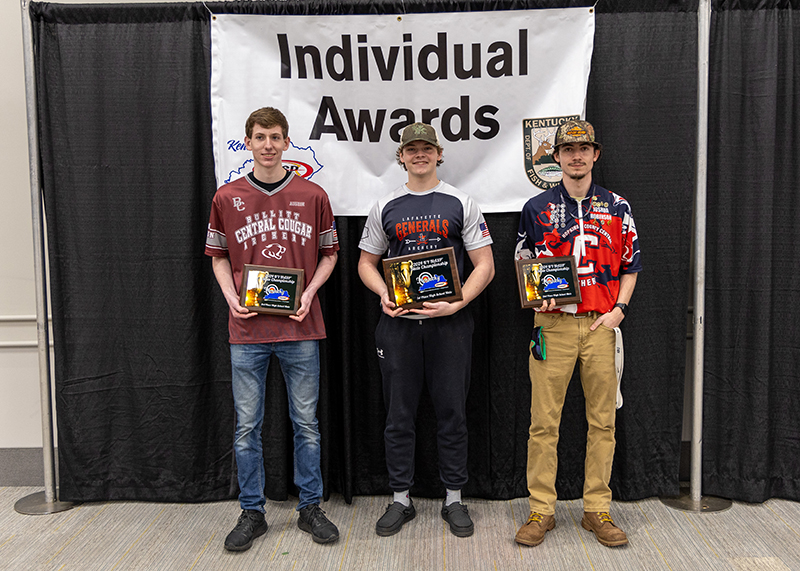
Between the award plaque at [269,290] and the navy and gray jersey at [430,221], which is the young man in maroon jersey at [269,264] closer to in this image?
the award plaque at [269,290]

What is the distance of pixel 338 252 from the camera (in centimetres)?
275

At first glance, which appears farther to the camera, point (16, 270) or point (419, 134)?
point (16, 270)

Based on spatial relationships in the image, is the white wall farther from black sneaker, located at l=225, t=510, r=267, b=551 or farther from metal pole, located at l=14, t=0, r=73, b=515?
black sneaker, located at l=225, t=510, r=267, b=551

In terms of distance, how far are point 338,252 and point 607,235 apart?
1.19 meters

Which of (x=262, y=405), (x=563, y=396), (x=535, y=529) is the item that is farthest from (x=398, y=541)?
(x=563, y=396)

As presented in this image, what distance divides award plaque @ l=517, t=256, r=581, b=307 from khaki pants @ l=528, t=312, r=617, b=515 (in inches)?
4.7

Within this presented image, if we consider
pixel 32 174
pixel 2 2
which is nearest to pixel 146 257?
pixel 32 174

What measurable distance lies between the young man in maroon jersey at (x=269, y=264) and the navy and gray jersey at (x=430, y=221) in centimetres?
25

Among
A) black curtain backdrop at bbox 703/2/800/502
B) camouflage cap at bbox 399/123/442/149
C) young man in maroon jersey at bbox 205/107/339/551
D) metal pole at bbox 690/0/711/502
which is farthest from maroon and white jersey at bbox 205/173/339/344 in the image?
black curtain backdrop at bbox 703/2/800/502

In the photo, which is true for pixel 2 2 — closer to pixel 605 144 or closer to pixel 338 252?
pixel 338 252

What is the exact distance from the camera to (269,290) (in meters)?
2.35

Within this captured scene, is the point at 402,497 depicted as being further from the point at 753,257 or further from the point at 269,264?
the point at 753,257

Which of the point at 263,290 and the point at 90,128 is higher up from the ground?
the point at 90,128

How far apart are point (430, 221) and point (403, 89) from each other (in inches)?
27.3
